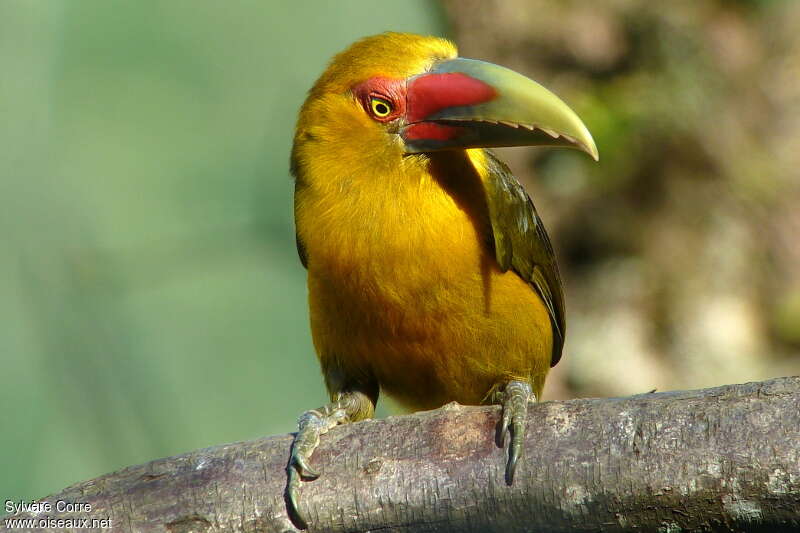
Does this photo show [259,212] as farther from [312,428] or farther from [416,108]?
[312,428]

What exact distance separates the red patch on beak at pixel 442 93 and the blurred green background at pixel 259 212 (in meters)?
2.57

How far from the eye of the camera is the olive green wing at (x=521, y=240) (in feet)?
11.7

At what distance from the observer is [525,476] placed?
277 centimetres

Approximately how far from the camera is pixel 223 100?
710 centimetres

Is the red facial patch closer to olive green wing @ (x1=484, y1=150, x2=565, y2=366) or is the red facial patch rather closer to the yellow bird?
the yellow bird

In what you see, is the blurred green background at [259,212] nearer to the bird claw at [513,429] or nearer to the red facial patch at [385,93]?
the red facial patch at [385,93]

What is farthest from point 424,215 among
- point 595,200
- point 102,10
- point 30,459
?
point 102,10

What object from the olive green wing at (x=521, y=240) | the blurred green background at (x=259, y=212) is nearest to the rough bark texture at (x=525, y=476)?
the olive green wing at (x=521, y=240)

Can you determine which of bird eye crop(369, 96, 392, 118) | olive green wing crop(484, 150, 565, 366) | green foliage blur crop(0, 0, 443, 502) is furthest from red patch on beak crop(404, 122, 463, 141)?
green foliage blur crop(0, 0, 443, 502)

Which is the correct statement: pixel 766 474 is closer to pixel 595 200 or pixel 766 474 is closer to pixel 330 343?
pixel 330 343

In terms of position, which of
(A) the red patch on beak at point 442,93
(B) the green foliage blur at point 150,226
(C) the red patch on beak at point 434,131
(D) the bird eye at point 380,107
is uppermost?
(A) the red patch on beak at point 442,93

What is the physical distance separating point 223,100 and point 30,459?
282 cm

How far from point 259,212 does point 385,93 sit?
135 inches

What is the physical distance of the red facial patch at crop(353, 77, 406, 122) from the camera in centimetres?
346
